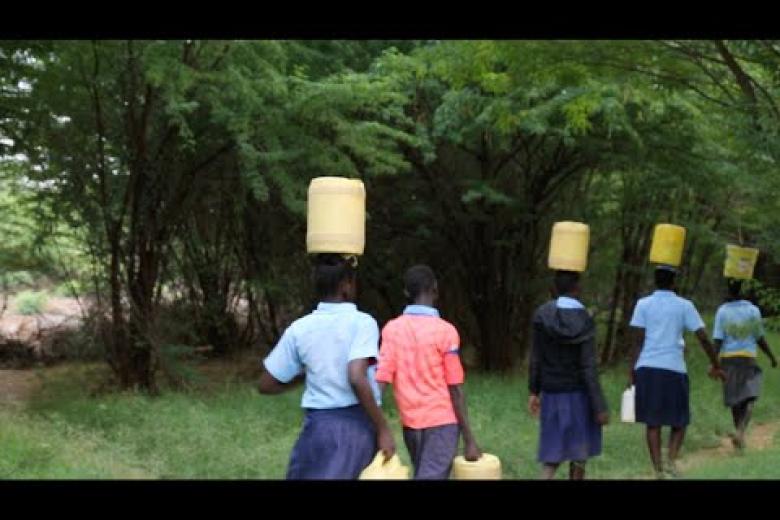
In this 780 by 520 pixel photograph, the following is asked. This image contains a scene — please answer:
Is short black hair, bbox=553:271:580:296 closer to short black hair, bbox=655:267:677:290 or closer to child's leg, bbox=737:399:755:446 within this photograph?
short black hair, bbox=655:267:677:290

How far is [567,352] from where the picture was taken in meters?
6.00

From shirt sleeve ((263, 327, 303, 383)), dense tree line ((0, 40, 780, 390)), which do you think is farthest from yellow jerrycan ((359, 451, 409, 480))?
dense tree line ((0, 40, 780, 390))

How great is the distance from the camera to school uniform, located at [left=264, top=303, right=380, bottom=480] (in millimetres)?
4141

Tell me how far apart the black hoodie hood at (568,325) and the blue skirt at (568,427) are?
1.10 feet

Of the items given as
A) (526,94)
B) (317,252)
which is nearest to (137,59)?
(526,94)

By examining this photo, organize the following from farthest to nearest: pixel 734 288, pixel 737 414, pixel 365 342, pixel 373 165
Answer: pixel 373 165, pixel 737 414, pixel 734 288, pixel 365 342

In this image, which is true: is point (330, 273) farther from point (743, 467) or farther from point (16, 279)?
point (16, 279)

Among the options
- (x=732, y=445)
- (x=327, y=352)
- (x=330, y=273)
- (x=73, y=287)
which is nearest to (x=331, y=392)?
(x=327, y=352)

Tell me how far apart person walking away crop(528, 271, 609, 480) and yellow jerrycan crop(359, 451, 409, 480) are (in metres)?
2.11

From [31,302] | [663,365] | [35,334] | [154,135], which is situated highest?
[154,135]

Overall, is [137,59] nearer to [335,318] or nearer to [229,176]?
[229,176]

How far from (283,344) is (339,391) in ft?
1.08

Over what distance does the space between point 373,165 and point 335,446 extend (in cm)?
742

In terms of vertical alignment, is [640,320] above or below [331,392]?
below
